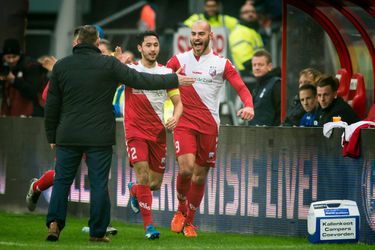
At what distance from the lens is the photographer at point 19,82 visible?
19.2m

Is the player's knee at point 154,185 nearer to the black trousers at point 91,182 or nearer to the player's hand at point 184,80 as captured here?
the black trousers at point 91,182

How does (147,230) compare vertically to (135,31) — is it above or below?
below

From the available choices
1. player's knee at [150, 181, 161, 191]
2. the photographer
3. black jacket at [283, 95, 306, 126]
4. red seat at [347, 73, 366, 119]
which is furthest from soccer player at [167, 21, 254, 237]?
the photographer

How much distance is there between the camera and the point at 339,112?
16.4m

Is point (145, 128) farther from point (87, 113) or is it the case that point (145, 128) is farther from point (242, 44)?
point (242, 44)

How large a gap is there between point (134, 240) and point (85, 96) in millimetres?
1690

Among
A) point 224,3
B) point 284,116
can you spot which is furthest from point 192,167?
point 224,3

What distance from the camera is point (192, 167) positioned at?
50.7 ft

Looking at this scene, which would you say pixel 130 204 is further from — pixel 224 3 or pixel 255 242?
pixel 224 3

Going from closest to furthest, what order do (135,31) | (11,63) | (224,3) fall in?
(11,63), (135,31), (224,3)

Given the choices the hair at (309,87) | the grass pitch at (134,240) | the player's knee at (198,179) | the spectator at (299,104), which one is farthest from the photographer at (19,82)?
the player's knee at (198,179)

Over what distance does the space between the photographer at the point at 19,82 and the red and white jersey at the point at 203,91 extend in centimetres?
410

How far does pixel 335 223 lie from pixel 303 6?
4306 mm

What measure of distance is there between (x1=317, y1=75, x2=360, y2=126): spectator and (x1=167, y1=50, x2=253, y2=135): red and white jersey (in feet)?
4.74
